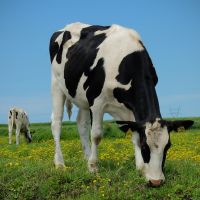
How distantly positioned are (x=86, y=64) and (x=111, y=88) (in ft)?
4.35

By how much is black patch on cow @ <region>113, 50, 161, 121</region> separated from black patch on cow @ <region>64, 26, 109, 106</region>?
53 cm

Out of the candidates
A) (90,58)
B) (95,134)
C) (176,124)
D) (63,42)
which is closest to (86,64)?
(90,58)

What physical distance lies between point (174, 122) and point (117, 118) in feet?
5.48

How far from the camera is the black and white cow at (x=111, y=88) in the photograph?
30.1 feet

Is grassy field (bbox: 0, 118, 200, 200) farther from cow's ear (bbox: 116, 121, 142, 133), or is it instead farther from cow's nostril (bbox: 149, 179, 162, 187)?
cow's ear (bbox: 116, 121, 142, 133)

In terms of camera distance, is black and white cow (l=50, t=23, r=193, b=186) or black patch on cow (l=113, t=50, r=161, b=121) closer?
black and white cow (l=50, t=23, r=193, b=186)

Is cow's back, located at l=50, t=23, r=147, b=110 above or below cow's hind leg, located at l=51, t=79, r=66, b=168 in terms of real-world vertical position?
above

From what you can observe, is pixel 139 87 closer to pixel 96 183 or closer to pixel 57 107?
pixel 96 183

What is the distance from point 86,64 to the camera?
11453mm

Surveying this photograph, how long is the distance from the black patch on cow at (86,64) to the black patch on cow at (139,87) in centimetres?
53

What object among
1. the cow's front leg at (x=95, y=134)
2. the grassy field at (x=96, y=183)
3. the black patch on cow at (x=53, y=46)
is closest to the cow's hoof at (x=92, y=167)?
the cow's front leg at (x=95, y=134)

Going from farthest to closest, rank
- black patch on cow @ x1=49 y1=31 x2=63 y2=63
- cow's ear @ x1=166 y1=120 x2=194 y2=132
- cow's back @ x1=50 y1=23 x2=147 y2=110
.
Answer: black patch on cow @ x1=49 y1=31 x2=63 y2=63, cow's back @ x1=50 y1=23 x2=147 y2=110, cow's ear @ x1=166 y1=120 x2=194 y2=132

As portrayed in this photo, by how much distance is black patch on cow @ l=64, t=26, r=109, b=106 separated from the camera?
10.8m

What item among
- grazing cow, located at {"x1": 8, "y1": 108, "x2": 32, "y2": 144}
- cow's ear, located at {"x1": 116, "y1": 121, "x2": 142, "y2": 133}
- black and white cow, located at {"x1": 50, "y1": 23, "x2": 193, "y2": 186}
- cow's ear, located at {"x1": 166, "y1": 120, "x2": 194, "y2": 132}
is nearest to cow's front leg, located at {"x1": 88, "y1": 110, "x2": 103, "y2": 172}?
black and white cow, located at {"x1": 50, "y1": 23, "x2": 193, "y2": 186}
